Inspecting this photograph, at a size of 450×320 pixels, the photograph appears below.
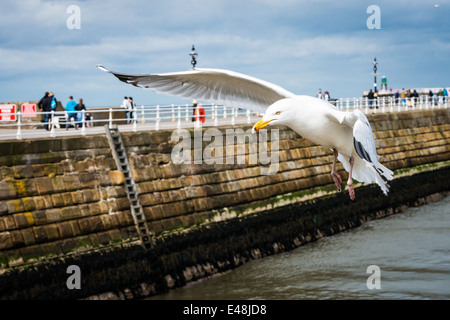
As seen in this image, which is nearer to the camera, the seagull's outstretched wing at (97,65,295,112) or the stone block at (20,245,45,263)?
the seagull's outstretched wing at (97,65,295,112)

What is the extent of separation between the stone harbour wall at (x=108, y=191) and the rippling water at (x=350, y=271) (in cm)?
284

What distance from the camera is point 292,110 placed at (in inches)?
185

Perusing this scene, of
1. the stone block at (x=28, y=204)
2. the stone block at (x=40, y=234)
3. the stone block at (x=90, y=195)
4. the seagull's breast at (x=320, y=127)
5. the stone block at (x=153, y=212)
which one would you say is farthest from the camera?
the stone block at (x=153, y=212)

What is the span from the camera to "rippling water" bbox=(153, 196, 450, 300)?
12.8m

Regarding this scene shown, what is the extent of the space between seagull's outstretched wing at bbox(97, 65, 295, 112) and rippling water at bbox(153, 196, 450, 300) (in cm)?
705

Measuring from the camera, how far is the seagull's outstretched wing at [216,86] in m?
5.59

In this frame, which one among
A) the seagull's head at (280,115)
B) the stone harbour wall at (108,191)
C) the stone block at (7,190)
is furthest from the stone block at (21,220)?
the seagull's head at (280,115)

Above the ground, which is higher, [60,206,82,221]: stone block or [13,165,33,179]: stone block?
[13,165,33,179]: stone block

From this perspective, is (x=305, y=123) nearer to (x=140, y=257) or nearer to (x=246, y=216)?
(x=140, y=257)

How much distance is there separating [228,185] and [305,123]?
14.2m

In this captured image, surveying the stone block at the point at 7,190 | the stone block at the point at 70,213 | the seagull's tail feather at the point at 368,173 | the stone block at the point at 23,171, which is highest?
the seagull's tail feather at the point at 368,173

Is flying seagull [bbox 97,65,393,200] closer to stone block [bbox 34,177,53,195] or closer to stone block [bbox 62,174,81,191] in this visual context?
stone block [bbox 34,177,53,195]

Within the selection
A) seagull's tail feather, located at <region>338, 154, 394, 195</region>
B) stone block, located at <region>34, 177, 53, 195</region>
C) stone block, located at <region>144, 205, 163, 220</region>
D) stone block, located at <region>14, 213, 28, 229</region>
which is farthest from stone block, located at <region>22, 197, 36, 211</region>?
seagull's tail feather, located at <region>338, 154, 394, 195</region>

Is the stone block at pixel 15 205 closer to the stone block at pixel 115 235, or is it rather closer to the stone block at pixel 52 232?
the stone block at pixel 52 232
